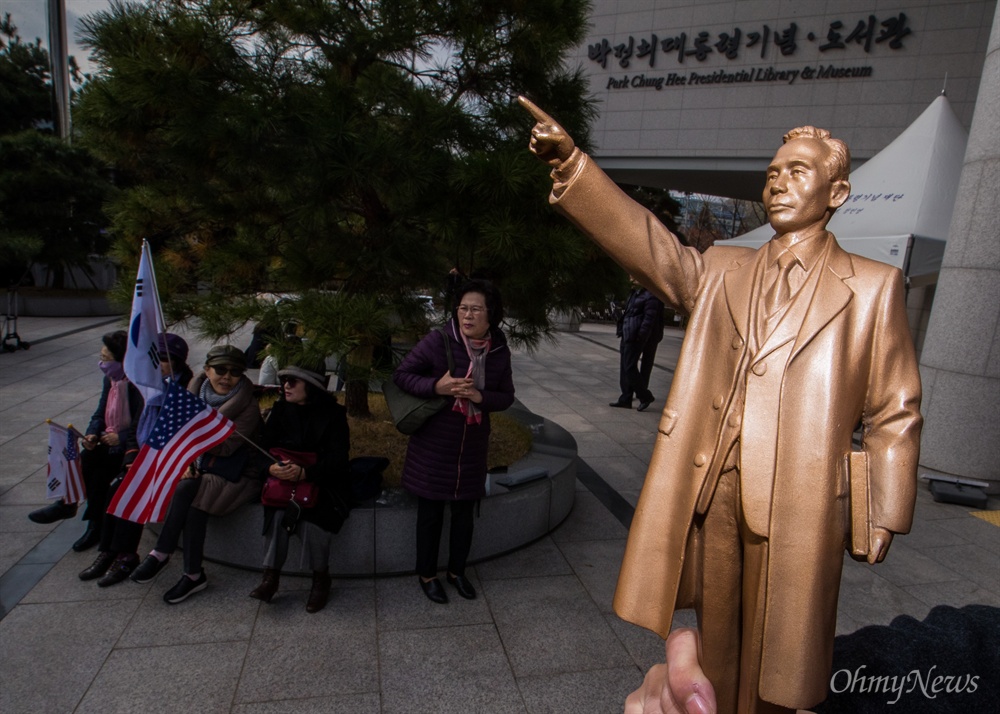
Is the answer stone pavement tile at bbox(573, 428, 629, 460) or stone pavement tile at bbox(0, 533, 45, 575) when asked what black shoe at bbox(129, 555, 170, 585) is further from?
stone pavement tile at bbox(573, 428, 629, 460)

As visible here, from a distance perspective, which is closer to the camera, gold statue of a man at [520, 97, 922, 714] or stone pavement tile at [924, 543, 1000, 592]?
gold statue of a man at [520, 97, 922, 714]

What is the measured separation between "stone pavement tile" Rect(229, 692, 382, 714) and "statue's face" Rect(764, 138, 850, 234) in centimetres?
246

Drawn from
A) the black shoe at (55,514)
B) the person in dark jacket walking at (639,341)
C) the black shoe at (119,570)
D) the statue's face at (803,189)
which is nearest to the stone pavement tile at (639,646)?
the statue's face at (803,189)

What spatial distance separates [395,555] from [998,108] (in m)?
6.41

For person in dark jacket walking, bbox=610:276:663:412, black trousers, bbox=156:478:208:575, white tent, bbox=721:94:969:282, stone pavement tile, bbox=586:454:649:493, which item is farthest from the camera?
person in dark jacket walking, bbox=610:276:663:412

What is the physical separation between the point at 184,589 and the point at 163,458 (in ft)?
2.66

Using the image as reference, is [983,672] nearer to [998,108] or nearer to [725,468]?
[725,468]

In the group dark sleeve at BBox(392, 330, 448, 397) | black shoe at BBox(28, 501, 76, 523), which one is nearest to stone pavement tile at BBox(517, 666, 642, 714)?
dark sleeve at BBox(392, 330, 448, 397)

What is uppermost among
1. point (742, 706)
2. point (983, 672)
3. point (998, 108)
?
point (998, 108)

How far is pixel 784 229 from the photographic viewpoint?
1.66 m

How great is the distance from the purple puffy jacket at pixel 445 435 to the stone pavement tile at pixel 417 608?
599 mm

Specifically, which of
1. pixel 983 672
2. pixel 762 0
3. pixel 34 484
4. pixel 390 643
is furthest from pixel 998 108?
pixel 34 484

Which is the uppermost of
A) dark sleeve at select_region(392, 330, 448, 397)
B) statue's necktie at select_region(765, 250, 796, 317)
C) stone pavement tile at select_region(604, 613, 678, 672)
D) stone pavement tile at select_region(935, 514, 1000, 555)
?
statue's necktie at select_region(765, 250, 796, 317)

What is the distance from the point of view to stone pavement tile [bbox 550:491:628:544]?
4.52m
